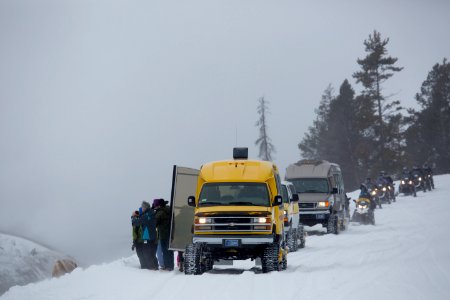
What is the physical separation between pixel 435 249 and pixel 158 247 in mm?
8120

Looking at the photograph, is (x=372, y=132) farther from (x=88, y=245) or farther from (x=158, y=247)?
(x=158, y=247)

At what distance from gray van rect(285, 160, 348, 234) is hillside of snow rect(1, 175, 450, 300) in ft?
14.4

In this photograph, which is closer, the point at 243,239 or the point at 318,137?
the point at 243,239

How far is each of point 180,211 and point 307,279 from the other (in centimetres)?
475

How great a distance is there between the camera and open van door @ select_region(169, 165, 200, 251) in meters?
18.3

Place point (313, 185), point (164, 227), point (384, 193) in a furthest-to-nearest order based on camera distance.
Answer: point (384, 193) → point (313, 185) → point (164, 227)

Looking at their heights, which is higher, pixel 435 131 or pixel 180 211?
pixel 435 131

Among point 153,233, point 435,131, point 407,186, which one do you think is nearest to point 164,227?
point 153,233

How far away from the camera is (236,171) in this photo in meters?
18.0

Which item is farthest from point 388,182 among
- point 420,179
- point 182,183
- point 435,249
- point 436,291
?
point 436,291

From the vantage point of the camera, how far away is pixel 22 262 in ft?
290

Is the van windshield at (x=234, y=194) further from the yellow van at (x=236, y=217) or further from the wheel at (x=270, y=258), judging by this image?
the wheel at (x=270, y=258)

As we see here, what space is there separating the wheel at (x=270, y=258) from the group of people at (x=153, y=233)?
271 centimetres

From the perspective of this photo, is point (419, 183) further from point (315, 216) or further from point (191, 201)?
point (191, 201)
